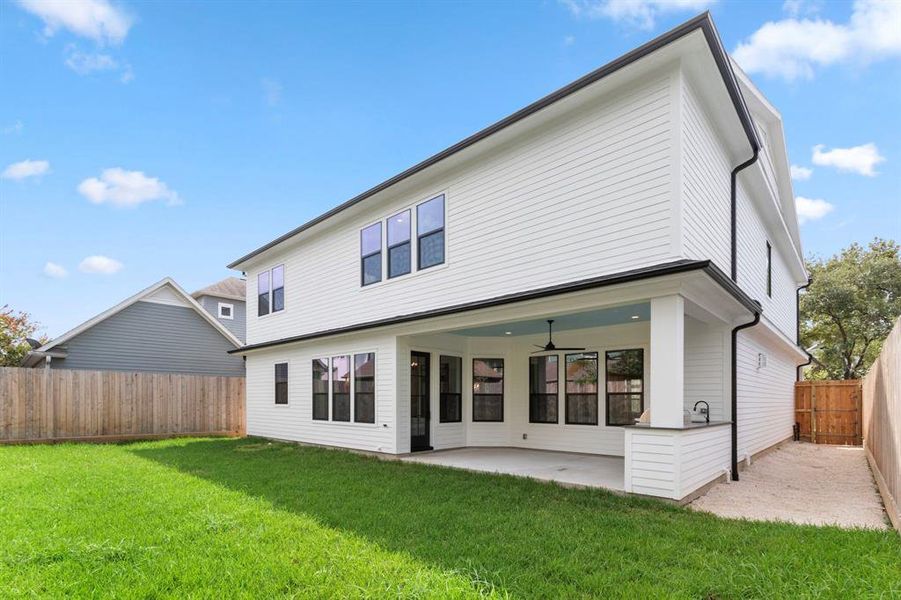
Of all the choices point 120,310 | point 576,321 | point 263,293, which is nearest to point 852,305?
point 576,321

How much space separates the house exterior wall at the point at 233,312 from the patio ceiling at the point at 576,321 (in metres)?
16.3

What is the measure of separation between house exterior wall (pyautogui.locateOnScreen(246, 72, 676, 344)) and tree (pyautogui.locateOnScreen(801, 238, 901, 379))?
21754mm

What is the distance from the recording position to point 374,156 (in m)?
18.9

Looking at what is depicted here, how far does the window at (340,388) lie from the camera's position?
11.3 metres

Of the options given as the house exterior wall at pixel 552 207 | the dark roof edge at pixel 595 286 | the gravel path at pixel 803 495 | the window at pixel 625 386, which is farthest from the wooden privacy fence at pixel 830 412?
the house exterior wall at pixel 552 207

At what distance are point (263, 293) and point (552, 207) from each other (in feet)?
33.8

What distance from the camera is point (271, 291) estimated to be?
47.4 ft

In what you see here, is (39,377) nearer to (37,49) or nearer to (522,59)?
(37,49)

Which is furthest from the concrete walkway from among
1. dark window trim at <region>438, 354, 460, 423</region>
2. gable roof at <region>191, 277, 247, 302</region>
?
gable roof at <region>191, 277, 247, 302</region>

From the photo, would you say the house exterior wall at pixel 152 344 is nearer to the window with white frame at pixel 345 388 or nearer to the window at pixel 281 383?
the window at pixel 281 383

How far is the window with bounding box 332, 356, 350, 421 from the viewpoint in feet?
36.9

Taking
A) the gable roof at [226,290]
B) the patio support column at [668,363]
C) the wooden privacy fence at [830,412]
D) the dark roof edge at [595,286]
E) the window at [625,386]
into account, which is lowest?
the wooden privacy fence at [830,412]

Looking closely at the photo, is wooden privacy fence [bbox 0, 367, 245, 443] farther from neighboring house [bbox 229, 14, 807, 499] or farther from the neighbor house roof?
the neighbor house roof

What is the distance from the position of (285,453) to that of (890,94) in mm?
18687
